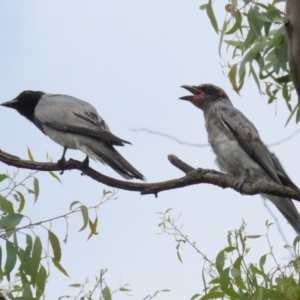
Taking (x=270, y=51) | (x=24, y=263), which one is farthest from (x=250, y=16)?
(x=24, y=263)

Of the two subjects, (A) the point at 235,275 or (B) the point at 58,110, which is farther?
(B) the point at 58,110

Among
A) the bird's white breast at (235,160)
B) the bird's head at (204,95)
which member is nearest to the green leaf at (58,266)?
the bird's white breast at (235,160)

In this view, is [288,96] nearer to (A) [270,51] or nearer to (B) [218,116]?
(A) [270,51]

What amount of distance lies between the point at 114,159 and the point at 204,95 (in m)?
1.59

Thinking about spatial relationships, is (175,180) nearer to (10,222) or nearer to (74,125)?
(10,222)

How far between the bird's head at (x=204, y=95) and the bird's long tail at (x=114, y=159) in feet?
3.75

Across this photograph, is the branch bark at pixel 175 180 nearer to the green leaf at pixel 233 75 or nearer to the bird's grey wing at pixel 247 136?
the green leaf at pixel 233 75

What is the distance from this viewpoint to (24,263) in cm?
351

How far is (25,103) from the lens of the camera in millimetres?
6746

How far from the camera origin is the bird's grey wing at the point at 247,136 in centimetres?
484

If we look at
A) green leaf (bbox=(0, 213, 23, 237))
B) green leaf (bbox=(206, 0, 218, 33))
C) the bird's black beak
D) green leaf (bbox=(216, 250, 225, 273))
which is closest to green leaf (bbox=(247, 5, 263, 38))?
green leaf (bbox=(206, 0, 218, 33))

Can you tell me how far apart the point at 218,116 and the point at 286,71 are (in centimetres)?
202

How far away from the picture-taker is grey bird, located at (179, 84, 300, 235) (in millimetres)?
4801

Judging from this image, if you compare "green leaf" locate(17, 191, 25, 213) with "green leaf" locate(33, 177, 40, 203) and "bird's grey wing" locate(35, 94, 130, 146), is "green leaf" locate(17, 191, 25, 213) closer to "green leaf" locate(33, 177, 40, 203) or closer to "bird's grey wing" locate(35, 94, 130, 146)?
"green leaf" locate(33, 177, 40, 203)
